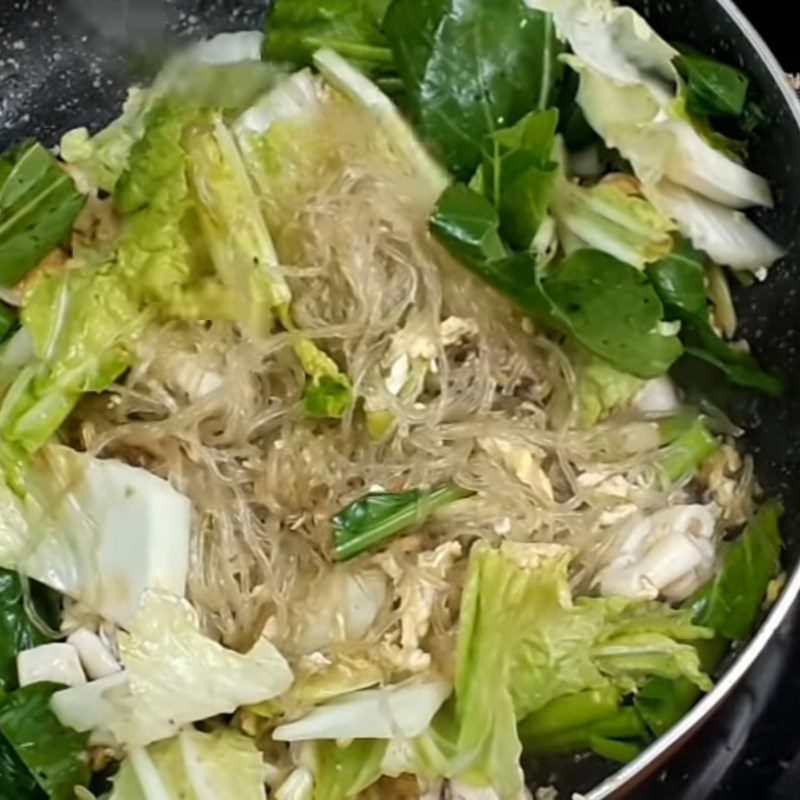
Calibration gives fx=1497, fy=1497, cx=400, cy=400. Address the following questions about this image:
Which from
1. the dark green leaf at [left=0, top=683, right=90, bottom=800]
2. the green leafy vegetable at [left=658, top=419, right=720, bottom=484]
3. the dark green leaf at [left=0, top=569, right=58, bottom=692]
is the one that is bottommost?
the green leafy vegetable at [left=658, top=419, right=720, bottom=484]

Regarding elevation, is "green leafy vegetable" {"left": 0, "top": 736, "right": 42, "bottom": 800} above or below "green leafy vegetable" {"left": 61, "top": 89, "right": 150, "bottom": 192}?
below

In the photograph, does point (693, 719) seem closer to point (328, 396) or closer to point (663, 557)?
point (663, 557)

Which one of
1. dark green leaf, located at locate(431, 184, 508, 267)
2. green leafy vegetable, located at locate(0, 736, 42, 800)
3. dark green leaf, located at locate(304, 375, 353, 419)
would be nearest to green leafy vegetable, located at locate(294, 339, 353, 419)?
dark green leaf, located at locate(304, 375, 353, 419)

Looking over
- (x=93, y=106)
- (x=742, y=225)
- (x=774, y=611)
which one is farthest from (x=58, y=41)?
(x=774, y=611)

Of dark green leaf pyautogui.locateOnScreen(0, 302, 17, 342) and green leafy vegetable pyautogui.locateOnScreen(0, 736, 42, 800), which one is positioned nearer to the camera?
green leafy vegetable pyautogui.locateOnScreen(0, 736, 42, 800)

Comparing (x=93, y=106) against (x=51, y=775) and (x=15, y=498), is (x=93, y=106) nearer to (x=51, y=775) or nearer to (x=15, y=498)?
(x=15, y=498)

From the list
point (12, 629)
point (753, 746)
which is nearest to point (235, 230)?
point (12, 629)

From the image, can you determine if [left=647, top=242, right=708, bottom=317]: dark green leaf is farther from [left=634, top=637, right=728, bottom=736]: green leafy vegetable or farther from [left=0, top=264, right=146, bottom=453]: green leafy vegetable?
[left=0, top=264, right=146, bottom=453]: green leafy vegetable
